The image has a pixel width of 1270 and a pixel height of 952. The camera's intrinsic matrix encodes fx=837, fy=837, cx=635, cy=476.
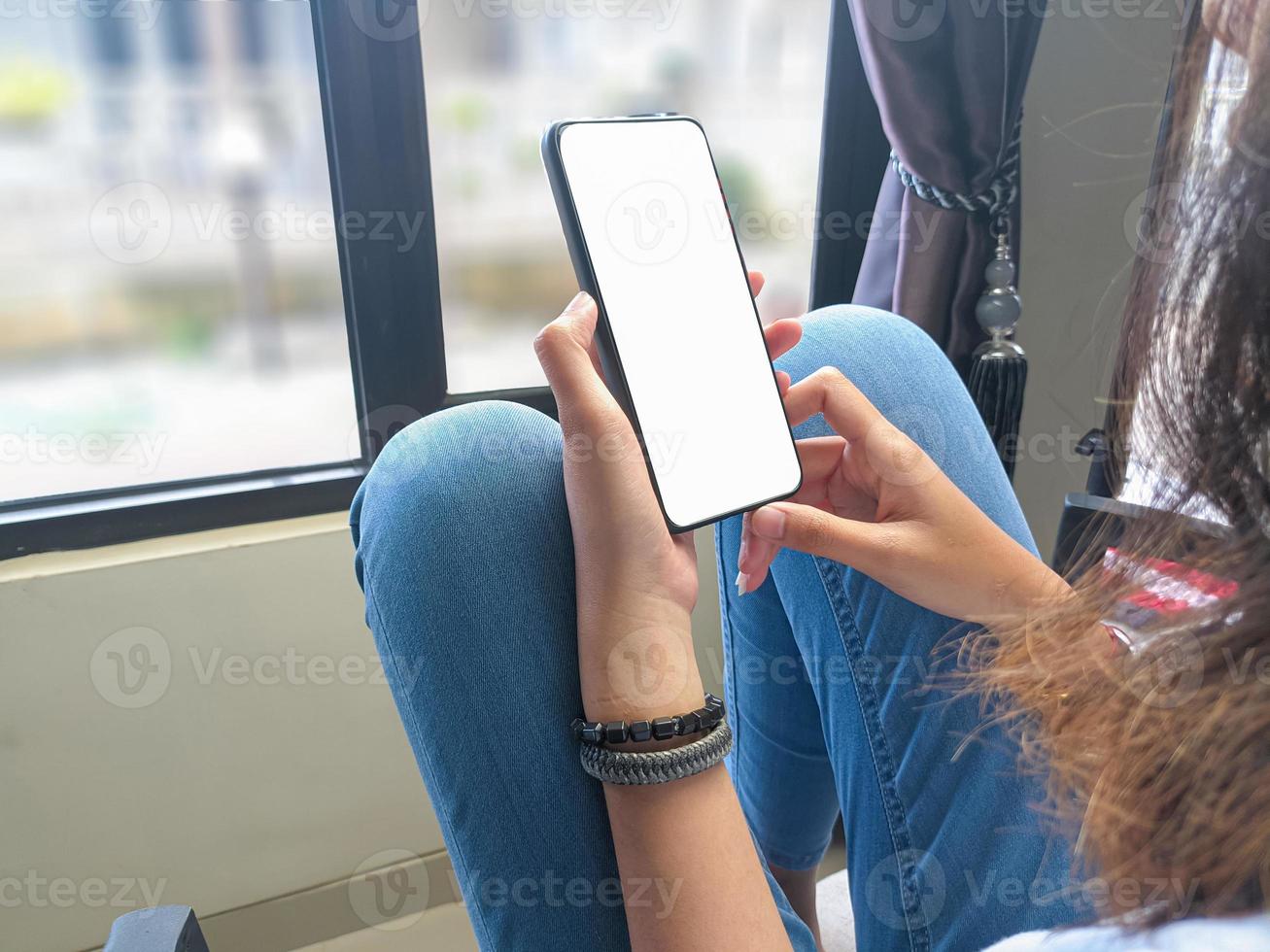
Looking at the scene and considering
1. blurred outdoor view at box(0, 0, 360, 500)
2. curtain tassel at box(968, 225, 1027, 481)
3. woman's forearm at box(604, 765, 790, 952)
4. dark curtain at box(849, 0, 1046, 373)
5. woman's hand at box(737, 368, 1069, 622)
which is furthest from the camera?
curtain tassel at box(968, 225, 1027, 481)

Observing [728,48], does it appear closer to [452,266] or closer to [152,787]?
[452,266]

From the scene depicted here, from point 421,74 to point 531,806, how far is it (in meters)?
0.84

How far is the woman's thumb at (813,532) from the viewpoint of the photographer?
0.51m

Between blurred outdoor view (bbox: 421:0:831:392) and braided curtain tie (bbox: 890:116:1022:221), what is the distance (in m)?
0.22

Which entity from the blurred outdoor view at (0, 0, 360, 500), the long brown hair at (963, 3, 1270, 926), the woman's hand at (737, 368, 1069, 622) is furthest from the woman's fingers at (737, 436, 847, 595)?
the blurred outdoor view at (0, 0, 360, 500)

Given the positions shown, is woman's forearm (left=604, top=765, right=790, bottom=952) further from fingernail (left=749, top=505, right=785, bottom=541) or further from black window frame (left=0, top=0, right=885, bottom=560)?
black window frame (left=0, top=0, right=885, bottom=560)

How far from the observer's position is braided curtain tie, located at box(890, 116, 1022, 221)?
1066 millimetres

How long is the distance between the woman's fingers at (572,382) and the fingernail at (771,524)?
120mm

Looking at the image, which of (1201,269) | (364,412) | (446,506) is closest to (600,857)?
(446,506)

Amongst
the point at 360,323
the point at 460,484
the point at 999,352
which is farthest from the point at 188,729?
the point at 999,352

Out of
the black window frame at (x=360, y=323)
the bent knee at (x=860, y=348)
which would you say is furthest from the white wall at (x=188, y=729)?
the bent knee at (x=860, y=348)

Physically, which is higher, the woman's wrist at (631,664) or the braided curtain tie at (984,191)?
the braided curtain tie at (984,191)

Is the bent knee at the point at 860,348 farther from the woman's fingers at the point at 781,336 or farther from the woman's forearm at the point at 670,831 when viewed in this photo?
the woman's forearm at the point at 670,831

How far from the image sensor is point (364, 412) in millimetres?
1052
